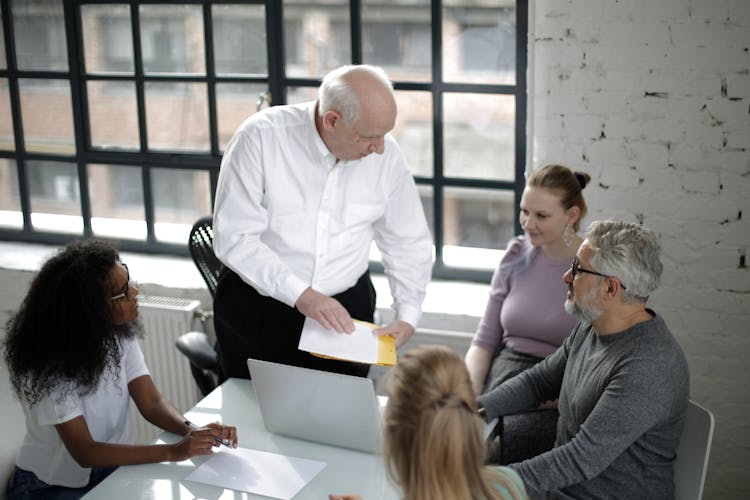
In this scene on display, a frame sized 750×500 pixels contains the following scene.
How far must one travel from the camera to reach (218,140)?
3984mm

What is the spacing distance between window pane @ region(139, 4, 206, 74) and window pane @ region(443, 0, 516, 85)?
3.48ft

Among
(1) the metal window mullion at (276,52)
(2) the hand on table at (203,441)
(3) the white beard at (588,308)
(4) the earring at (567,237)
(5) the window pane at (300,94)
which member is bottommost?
A: (2) the hand on table at (203,441)

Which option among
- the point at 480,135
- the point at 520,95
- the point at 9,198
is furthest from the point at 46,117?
the point at 520,95

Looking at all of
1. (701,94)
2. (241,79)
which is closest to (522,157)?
(701,94)

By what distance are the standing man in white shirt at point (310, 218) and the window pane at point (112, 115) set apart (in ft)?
4.97

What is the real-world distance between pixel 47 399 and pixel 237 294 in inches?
28.0

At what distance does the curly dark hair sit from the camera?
2232 millimetres

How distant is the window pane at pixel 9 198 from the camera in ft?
14.4

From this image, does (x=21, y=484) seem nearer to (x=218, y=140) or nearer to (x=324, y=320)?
A: (x=324, y=320)

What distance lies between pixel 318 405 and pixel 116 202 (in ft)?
7.82

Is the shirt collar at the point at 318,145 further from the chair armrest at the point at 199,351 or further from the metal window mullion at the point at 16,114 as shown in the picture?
the metal window mullion at the point at 16,114

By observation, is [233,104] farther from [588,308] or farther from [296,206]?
[588,308]

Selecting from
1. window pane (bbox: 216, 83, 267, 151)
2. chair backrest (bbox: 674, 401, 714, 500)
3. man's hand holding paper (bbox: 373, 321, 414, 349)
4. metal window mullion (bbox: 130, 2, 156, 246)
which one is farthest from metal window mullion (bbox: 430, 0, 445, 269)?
chair backrest (bbox: 674, 401, 714, 500)

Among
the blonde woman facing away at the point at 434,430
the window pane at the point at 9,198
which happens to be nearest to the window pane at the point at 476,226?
the window pane at the point at 9,198
